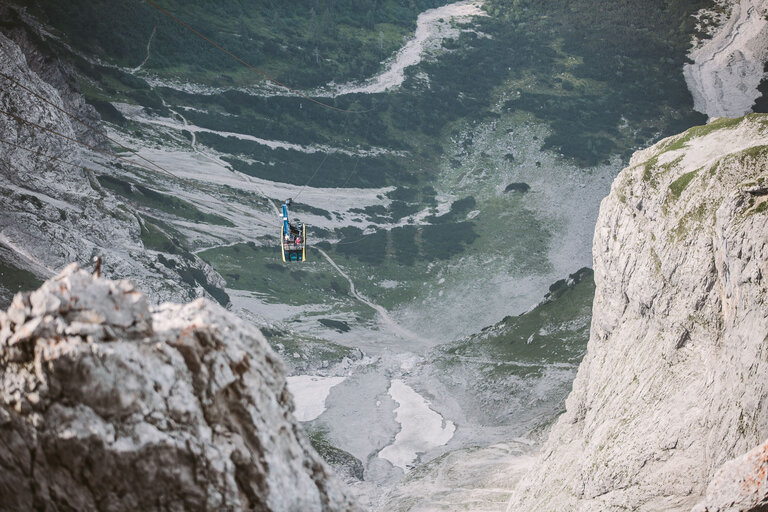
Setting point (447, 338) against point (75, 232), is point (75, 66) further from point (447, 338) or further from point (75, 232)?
point (447, 338)

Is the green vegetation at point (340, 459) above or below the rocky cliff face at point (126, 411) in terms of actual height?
below

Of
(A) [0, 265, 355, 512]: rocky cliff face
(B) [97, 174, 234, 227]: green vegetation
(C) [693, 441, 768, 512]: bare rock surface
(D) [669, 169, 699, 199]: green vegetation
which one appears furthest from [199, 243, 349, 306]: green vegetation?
(A) [0, 265, 355, 512]: rocky cliff face

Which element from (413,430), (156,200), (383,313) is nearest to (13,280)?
(413,430)

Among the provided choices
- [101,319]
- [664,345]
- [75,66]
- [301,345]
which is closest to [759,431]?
[664,345]

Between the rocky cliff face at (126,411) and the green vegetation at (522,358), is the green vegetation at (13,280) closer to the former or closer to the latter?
the green vegetation at (522,358)

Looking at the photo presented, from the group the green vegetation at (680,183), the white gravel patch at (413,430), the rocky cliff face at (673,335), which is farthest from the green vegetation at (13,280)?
the green vegetation at (680,183)

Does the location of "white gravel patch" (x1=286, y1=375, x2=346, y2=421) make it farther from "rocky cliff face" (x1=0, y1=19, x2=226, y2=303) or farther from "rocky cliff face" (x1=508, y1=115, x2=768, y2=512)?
"rocky cliff face" (x1=508, y1=115, x2=768, y2=512)
